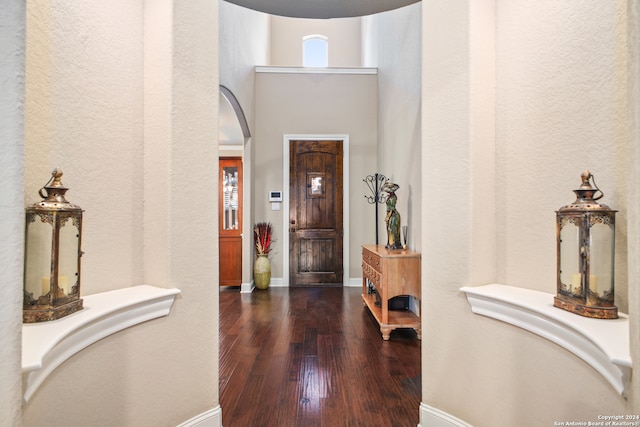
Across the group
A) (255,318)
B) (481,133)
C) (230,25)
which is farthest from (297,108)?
(481,133)

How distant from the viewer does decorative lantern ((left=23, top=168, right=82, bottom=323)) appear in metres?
0.98

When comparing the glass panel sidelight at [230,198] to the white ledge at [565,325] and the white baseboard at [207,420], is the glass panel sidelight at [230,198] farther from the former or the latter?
the white ledge at [565,325]

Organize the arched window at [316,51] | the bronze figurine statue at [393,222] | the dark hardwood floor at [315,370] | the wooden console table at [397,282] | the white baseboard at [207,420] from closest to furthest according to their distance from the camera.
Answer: the white baseboard at [207,420]
the dark hardwood floor at [315,370]
the wooden console table at [397,282]
the bronze figurine statue at [393,222]
the arched window at [316,51]

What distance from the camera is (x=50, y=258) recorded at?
101 cm

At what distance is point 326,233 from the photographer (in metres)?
5.27

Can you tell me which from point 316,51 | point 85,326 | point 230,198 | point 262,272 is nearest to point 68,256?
point 85,326

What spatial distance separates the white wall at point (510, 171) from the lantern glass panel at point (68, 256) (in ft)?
4.98

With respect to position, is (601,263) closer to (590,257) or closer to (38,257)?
(590,257)

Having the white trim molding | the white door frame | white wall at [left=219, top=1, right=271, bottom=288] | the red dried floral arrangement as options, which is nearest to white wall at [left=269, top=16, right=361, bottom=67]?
white wall at [left=219, top=1, right=271, bottom=288]

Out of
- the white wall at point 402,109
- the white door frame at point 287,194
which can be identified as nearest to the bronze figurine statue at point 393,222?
the white wall at point 402,109

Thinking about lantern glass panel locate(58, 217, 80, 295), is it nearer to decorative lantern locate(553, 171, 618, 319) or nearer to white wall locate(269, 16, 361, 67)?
decorative lantern locate(553, 171, 618, 319)

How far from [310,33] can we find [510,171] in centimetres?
750

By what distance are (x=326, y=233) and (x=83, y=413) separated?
4.31 meters

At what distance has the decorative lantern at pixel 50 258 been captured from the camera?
3.23ft
